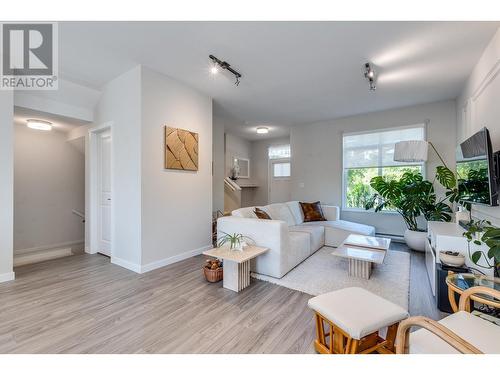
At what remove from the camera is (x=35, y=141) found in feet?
14.0

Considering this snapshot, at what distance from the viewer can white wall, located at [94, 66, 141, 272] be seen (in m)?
2.95

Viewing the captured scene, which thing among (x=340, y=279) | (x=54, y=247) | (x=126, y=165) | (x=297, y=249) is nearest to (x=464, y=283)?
(x=340, y=279)

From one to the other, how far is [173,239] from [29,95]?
9.49 ft

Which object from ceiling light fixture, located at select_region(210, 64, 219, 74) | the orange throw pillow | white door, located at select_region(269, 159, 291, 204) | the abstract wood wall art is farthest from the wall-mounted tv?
Answer: white door, located at select_region(269, 159, 291, 204)

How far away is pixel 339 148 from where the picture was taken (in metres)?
5.23

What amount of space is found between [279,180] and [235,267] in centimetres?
508

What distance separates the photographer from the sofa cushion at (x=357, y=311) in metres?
1.17

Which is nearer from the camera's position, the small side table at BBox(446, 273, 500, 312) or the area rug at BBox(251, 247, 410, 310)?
the small side table at BBox(446, 273, 500, 312)

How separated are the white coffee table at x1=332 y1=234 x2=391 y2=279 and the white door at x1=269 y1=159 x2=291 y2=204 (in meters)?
4.03

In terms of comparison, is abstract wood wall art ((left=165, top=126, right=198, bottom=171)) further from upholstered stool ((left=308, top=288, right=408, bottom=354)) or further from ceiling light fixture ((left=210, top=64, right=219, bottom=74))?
upholstered stool ((left=308, top=288, right=408, bottom=354))
